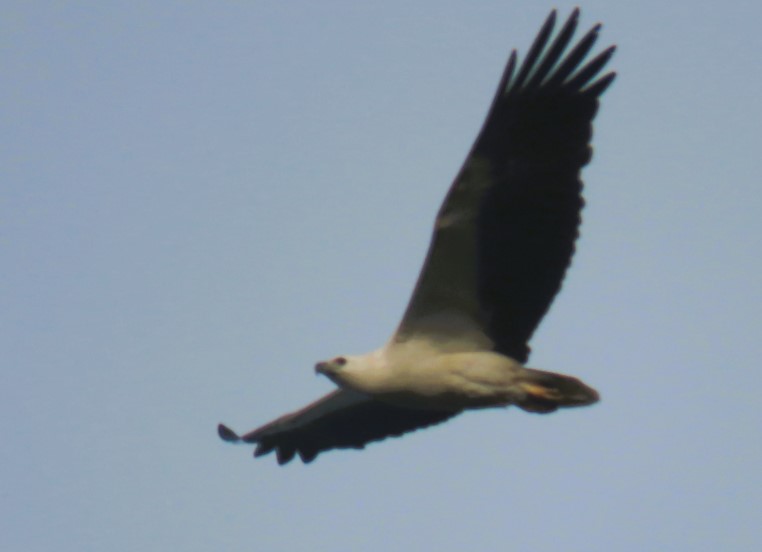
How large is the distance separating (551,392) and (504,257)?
3.58ft

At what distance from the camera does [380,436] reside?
13898 millimetres

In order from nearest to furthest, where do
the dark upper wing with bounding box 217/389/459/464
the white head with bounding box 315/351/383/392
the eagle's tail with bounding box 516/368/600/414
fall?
the eagle's tail with bounding box 516/368/600/414 → the white head with bounding box 315/351/383/392 → the dark upper wing with bounding box 217/389/459/464

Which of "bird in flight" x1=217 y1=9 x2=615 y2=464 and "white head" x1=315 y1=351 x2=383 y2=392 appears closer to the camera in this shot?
"bird in flight" x1=217 y1=9 x2=615 y2=464

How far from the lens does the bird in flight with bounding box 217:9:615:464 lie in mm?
11570

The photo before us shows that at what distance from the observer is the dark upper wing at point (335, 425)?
1366 centimetres

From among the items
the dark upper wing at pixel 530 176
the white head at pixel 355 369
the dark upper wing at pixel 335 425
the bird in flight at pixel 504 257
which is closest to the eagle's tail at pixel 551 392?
the bird in flight at pixel 504 257

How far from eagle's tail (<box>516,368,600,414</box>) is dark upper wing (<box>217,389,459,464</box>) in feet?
5.23

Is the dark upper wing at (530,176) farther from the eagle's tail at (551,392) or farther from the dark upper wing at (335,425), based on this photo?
the dark upper wing at (335,425)

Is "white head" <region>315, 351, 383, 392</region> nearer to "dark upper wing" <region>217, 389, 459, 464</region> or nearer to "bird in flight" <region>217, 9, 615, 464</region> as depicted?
"bird in flight" <region>217, 9, 615, 464</region>

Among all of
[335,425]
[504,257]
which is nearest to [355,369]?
[504,257]

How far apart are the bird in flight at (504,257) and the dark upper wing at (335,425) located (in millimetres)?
790

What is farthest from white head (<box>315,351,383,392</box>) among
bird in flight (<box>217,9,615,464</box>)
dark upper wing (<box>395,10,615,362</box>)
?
dark upper wing (<box>395,10,615,362</box>)

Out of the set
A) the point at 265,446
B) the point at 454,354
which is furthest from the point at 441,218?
the point at 265,446

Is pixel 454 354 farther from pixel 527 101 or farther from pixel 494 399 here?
pixel 527 101
